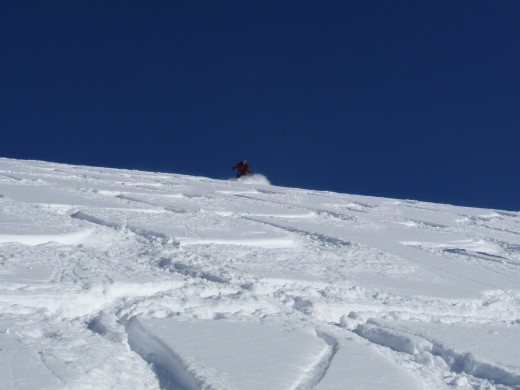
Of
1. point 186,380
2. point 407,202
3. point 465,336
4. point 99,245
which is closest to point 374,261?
point 465,336

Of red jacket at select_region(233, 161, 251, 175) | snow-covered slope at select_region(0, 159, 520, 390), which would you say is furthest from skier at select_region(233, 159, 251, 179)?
snow-covered slope at select_region(0, 159, 520, 390)

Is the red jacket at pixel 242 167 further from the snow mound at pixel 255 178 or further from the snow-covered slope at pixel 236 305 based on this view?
the snow-covered slope at pixel 236 305

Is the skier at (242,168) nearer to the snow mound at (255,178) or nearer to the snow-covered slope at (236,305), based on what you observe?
the snow mound at (255,178)

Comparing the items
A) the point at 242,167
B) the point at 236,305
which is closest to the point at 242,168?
the point at 242,167

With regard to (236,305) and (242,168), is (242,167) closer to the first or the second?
(242,168)

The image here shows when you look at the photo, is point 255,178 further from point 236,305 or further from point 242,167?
point 236,305

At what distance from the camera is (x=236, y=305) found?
7.11ft

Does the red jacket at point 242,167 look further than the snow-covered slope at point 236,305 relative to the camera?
Yes

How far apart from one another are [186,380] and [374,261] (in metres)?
1.90

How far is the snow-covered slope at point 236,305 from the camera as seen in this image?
1.63m

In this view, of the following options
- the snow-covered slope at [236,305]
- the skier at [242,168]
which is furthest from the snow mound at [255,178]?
the snow-covered slope at [236,305]

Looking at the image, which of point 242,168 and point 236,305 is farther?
point 242,168

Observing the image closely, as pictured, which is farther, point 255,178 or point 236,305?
point 255,178

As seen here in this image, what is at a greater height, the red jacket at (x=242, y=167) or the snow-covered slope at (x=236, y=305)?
the red jacket at (x=242, y=167)
